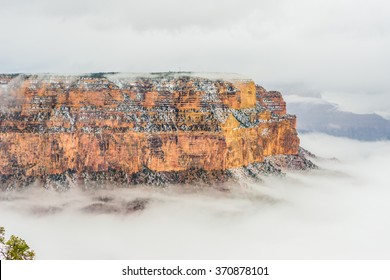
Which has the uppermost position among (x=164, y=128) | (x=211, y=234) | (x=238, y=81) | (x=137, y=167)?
(x=238, y=81)

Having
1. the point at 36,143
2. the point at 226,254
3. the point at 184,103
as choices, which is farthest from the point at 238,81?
the point at 226,254

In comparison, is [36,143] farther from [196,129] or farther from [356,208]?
[356,208]

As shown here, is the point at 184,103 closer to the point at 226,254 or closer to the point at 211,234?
the point at 211,234

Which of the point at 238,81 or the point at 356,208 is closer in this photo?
the point at 356,208

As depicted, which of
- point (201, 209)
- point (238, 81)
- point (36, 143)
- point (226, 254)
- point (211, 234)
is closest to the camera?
point (226, 254)

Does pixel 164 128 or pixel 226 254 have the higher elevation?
pixel 164 128

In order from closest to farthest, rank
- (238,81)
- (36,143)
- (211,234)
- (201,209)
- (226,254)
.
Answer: (226,254) → (211,234) → (201,209) → (36,143) → (238,81)
